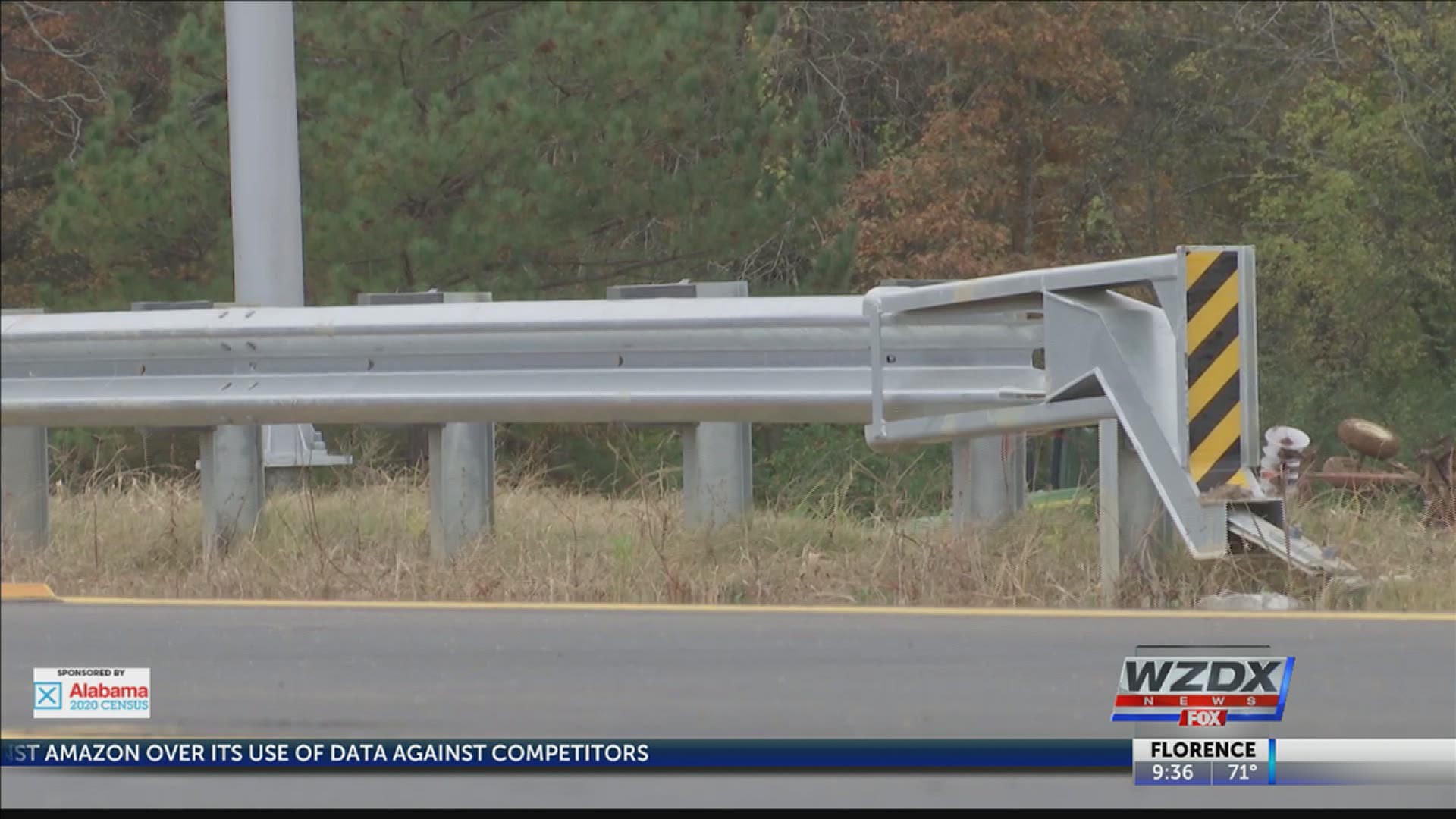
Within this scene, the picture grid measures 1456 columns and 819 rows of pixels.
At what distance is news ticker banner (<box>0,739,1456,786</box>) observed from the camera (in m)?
4.32

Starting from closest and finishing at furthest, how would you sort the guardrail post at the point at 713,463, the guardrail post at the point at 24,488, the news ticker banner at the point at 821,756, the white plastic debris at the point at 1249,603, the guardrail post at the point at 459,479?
the news ticker banner at the point at 821,756, the white plastic debris at the point at 1249,603, the guardrail post at the point at 24,488, the guardrail post at the point at 459,479, the guardrail post at the point at 713,463

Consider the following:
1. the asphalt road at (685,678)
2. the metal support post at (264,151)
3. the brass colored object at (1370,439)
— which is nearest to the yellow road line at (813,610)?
the asphalt road at (685,678)

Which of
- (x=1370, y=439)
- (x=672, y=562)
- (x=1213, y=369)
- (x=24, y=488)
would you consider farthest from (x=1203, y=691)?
(x=1370, y=439)

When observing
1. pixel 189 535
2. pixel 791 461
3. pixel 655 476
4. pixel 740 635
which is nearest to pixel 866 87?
pixel 791 461

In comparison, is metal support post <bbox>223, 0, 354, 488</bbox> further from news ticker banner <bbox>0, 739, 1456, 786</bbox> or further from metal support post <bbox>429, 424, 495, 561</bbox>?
news ticker banner <bbox>0, 739, 1456, 786</bbox>

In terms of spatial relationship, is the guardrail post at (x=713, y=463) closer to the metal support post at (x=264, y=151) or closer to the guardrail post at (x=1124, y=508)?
the guardrail post at (x=1124, y=508)

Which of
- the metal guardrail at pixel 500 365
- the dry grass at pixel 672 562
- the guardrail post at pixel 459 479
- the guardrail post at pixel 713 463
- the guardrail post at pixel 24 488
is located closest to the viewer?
the dry grass at pixel 672 562

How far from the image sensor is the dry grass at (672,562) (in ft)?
18.4

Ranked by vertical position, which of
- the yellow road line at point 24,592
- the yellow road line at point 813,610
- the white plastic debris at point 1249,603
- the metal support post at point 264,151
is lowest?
the white plastic debris at point 1249,603

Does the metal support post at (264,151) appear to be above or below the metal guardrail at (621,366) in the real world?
above

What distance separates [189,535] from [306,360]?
76 centimetres

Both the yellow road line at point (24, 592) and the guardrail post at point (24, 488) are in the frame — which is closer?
the yellow road line at point (24, 592)

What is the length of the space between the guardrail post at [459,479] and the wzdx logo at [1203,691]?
8.36ft

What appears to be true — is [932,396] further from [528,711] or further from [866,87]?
[866,87]
